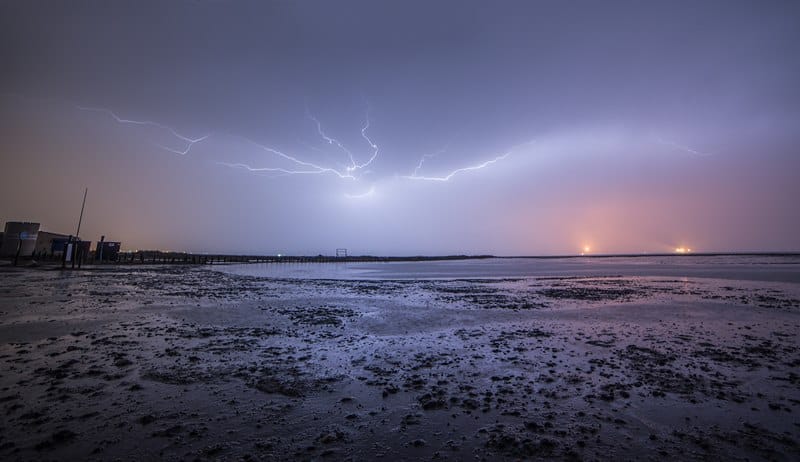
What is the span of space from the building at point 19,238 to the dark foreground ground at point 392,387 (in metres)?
53.3

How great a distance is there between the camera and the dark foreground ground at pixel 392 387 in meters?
4.48

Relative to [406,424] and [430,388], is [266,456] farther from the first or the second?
[430,388]

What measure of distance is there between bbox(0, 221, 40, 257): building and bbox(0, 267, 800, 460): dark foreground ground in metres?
53.3

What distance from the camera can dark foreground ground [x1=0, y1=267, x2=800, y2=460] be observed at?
4484mm

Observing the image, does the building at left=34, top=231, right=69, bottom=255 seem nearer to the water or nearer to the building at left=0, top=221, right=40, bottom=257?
the building at left=0, top=221, right=40, bottom=257

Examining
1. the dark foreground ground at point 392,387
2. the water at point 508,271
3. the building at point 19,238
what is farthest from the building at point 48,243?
the dark foreground ground at point 392,387

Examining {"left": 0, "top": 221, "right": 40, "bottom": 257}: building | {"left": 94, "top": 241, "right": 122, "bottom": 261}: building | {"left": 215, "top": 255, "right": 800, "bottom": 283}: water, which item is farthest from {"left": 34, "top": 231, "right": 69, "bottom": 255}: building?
{"left": 215, "top": 255, "right": 800, "bottom": 283}: water

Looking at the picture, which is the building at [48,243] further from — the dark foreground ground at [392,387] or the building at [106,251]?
the dark foreground ground at [392,387]

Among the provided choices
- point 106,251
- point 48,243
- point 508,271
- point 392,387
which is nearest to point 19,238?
point 48,243

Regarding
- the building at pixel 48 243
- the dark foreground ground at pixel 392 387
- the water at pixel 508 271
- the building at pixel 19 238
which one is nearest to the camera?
the dark foreground ground at pixel 392 387

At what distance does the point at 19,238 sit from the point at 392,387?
228 feet

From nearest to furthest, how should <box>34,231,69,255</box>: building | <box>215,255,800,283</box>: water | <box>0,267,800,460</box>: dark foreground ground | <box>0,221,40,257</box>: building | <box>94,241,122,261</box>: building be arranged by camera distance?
<box>0,267,800,460</box>: dark foreground ground, <box>215,255,800,283</box>: water, <box>0,221,40,257</box>: building, <box>34,231,69,255</box>: building, <box>94,241,122,261</box>: building

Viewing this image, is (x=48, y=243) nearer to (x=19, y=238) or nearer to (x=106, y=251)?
(x=19, y=238)

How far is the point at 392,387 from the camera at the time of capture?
6.66 metres
